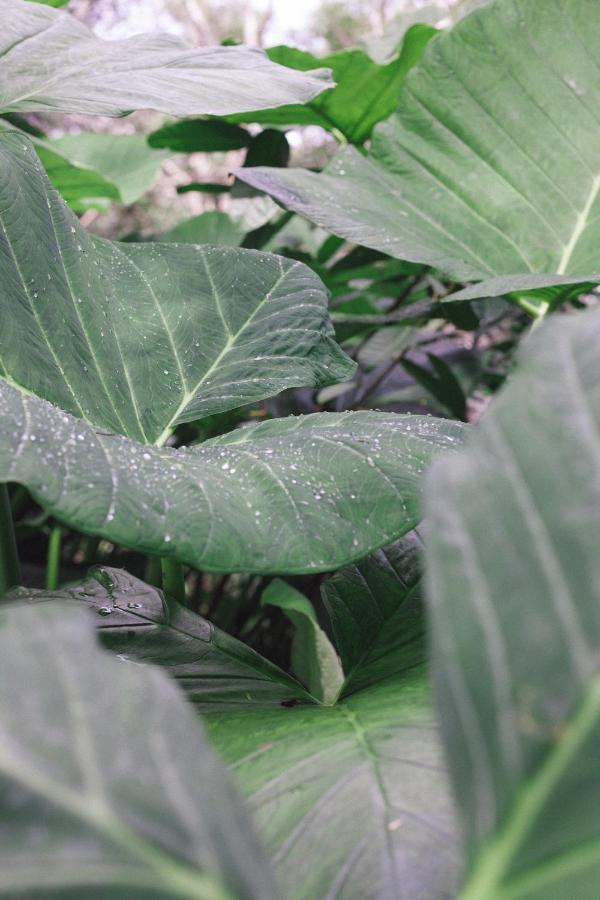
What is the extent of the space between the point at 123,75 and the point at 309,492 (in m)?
0.57

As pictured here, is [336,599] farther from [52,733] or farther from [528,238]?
[528,238]

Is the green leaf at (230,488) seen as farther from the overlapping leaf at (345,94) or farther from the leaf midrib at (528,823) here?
the overlapping leaf at (345,94)

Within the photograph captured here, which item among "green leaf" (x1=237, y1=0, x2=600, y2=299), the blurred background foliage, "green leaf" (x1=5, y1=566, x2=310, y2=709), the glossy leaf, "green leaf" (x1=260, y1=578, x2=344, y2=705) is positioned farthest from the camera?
the blurred background foliage

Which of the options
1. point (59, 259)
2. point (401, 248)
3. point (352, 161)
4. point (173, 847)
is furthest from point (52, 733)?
point (352, 161)

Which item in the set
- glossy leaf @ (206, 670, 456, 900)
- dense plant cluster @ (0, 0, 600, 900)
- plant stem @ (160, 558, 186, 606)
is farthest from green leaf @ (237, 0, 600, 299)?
glossy leaf @ (206, 670, 456, 900)

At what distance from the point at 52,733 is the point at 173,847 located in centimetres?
4

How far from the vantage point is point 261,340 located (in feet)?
2.59

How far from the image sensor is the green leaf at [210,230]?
144 centimetres

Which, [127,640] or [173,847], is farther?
[127,640]

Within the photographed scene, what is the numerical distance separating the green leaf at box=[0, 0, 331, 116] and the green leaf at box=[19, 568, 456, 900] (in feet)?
1.58

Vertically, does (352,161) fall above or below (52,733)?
above

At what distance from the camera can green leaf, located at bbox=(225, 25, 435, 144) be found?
4.13 feet

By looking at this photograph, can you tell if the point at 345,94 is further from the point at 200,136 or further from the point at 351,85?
the point at 200,136

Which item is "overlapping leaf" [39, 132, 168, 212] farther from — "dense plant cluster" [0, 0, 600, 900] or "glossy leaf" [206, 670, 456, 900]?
"glossy leaf" [206, 670, 456, 900]
